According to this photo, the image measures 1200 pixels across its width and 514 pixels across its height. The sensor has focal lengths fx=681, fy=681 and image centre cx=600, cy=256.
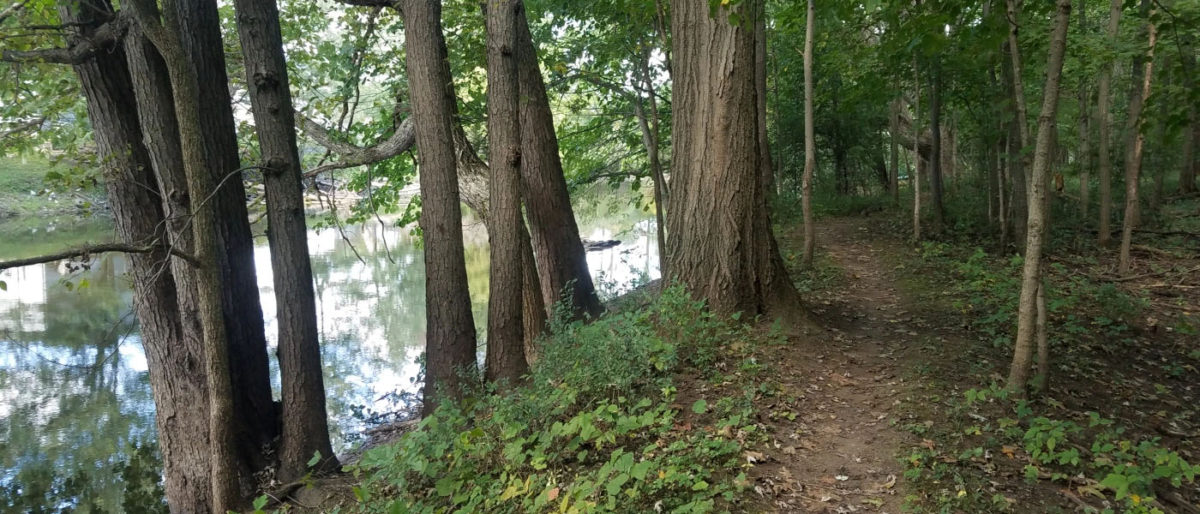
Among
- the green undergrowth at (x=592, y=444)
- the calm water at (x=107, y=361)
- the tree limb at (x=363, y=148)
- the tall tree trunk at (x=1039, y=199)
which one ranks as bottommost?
the calm water at (x=107, y=361)

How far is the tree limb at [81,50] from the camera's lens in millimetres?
5594

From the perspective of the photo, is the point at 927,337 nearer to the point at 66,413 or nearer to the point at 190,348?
the point at 190,348

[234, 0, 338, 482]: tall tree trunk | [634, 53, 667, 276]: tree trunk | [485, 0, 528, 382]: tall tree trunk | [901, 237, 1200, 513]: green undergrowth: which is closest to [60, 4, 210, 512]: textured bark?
[234, 0, 338, 482]: tall tree trunk

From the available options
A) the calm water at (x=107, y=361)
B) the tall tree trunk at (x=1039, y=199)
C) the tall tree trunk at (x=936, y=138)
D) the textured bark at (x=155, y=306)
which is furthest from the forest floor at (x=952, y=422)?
the tall tree trunk at (x=936, y=138)

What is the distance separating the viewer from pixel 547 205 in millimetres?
8828

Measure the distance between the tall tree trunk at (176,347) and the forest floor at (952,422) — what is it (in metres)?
4.89

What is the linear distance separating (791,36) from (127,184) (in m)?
12.3

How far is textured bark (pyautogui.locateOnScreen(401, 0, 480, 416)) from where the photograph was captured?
6188 mm

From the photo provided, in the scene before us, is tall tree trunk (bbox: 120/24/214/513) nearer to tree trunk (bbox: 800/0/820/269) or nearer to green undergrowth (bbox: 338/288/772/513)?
green undergrowth (bbox: 338/288/772/513)

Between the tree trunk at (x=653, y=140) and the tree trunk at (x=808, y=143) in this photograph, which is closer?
the tree trunk at (x=808, y=143)

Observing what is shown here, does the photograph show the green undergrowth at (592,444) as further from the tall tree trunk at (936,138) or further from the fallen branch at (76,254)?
the tall tree trunk at (936,138)

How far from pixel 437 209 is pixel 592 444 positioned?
2.96 metres

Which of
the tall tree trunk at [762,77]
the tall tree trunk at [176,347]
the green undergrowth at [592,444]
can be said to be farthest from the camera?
the tall tree trunk at [762,77]

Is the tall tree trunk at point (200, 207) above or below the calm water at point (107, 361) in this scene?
above
